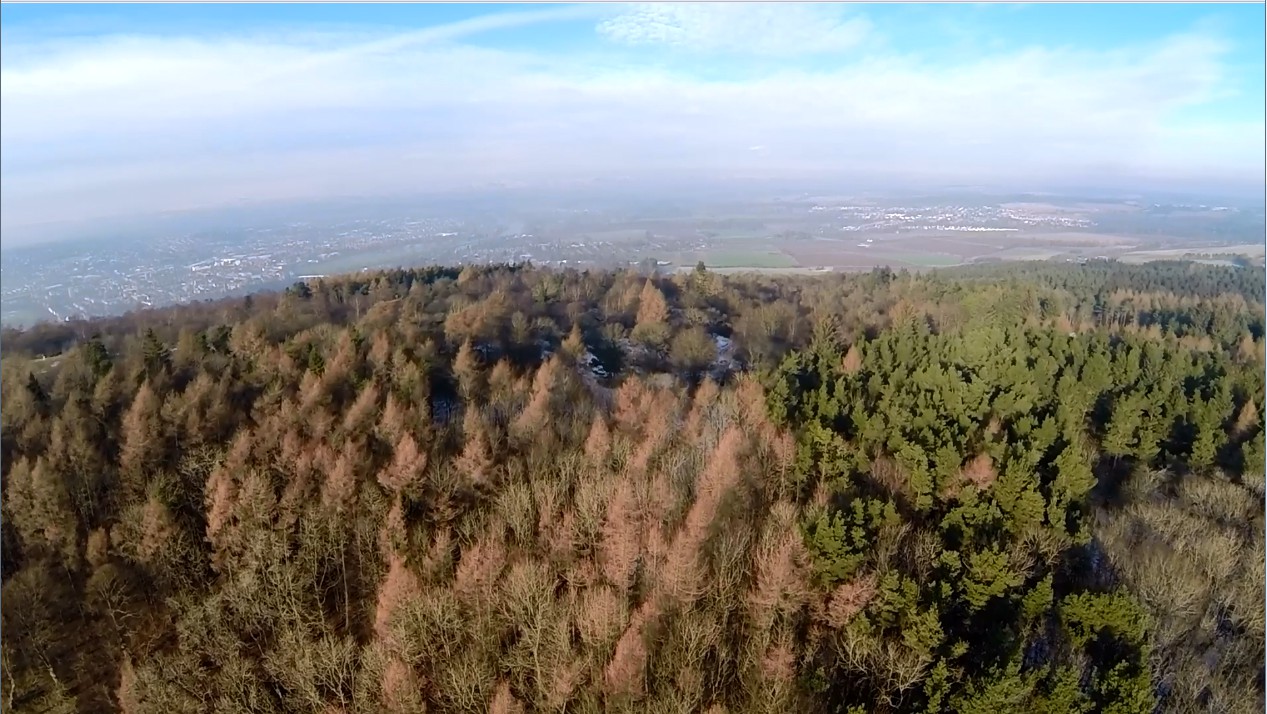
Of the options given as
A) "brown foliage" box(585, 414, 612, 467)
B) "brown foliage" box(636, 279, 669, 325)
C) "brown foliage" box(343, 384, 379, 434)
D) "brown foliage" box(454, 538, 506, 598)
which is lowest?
"brown foliage" box(454, 538, 506, 598)

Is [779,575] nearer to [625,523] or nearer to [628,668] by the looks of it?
[628,668]

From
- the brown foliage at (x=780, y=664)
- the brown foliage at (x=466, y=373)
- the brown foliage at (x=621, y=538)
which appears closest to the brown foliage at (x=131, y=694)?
the brown foliage at (x=621, y=538)

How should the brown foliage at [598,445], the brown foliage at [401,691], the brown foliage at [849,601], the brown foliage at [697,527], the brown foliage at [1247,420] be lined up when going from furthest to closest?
the brown foliage at [1247,420] < the brown foliage at [598,445] < the brown foliage at [697,527] < the brown foliage at [849,601] < the brown foliage at [401,691]

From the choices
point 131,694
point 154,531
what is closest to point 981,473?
point 131,694

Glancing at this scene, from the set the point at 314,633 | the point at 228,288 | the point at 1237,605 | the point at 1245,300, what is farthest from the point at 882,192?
the point at 314,633

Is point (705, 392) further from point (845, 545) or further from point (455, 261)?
point (455, 261)

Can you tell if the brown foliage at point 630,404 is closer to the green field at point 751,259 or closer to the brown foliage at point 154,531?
the brown foliage at point 154,531

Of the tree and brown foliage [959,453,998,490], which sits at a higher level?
the tree

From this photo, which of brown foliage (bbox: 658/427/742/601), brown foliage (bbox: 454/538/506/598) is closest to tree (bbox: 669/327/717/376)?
brown foliage (bbox: 658/427/742/601)

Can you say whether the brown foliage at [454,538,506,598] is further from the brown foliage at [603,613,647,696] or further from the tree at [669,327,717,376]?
the tree at [669,327,717,376]
